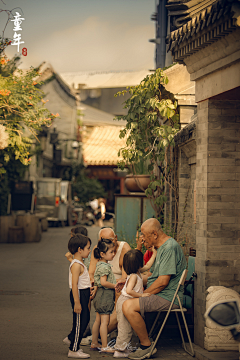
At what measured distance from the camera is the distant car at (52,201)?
26.5 metres

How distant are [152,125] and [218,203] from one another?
15.6 ft

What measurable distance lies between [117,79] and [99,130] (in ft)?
31.2

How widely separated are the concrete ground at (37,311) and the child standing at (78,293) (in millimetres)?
210

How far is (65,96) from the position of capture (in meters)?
36.3

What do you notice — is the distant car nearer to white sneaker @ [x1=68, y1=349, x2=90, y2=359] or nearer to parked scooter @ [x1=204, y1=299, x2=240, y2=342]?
white sneaker @ [x1=68, y1=349, x2=90, y2=359]

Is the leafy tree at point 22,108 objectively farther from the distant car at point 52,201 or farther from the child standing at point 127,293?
the distant car at point 52,201

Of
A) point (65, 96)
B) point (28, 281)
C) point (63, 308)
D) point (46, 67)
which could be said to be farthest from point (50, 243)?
point (65, 96)

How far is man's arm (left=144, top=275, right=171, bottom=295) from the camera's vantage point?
5.71m

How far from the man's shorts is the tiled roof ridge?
3.05m

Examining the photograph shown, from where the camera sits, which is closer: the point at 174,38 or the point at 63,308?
the point at 174,38

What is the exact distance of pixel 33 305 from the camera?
8.65 m

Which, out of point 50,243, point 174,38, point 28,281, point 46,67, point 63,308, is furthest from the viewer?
point 46,67

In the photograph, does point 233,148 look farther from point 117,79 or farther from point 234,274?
point 117,79

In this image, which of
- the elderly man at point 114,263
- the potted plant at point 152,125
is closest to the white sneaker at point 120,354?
the elderly man at point 114,263
